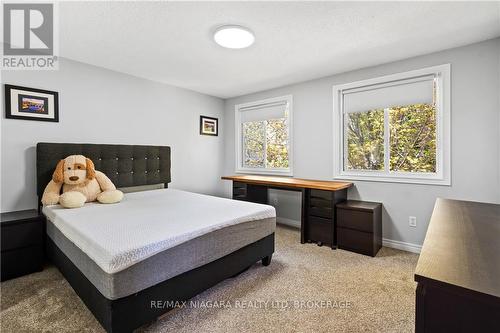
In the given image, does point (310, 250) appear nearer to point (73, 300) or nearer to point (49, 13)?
point (73, 300)

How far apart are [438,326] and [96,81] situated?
3856 mm

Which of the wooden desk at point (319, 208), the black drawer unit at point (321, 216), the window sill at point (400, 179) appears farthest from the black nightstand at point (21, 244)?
the window sill at point (400, 179)

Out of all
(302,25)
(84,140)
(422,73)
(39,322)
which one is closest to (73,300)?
(39,322)

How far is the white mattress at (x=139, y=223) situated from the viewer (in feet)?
4.59

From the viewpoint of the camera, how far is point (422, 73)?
2.72m

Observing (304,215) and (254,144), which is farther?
(254,144)

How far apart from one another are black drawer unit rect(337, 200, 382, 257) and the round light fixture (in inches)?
83.5

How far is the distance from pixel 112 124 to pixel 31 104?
0.84 meters

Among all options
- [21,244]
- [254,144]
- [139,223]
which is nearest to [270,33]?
[139,223]

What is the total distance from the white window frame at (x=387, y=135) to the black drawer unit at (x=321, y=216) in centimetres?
44

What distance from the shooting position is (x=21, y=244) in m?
2.22

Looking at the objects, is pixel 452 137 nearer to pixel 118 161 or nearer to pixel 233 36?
pixel 233 36

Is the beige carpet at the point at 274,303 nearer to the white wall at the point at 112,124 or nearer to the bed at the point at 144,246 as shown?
the bed at the point at 144,246

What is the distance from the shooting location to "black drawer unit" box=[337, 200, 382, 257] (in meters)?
2.71
